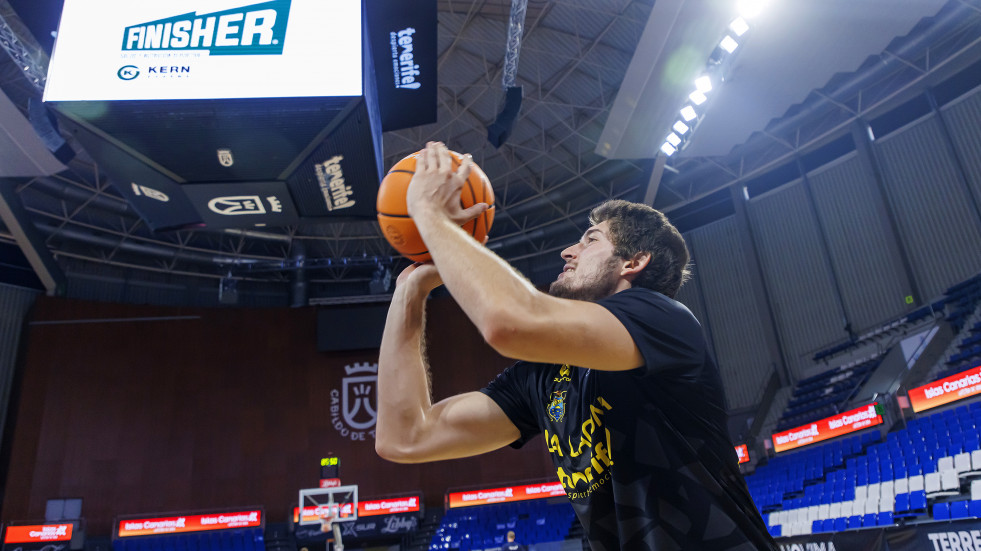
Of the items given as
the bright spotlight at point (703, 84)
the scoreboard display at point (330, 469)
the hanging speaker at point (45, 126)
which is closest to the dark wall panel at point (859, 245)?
the bright spotlight at point (703, 84)

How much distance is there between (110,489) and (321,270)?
10380 mm

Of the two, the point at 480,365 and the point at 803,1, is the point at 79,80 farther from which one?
the point at 480,365

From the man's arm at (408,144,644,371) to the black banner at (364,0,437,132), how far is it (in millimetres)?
6308

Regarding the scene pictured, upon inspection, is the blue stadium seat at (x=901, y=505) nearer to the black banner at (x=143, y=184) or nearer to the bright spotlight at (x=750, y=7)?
the bright spotlight at (x=750, y=7)

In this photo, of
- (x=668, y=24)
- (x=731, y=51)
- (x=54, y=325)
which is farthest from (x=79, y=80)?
(x=54, y=325)

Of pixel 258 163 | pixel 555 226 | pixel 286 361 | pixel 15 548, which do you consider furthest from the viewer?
pixel 555 226

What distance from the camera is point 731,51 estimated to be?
13.5m

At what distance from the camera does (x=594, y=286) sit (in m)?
1.87

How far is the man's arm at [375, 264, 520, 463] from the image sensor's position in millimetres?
2076

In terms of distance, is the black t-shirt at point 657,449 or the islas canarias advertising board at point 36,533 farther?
the islas canarias advertising board at point 36,533

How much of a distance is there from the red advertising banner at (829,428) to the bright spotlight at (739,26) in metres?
8.28

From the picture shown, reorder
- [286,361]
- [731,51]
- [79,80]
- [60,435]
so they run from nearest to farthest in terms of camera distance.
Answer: [79,80]
[731,51]
[60,435]
[286,361]

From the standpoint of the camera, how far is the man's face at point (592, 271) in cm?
186

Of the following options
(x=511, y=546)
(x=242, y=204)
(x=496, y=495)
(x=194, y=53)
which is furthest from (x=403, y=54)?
(x=496, y=495)
